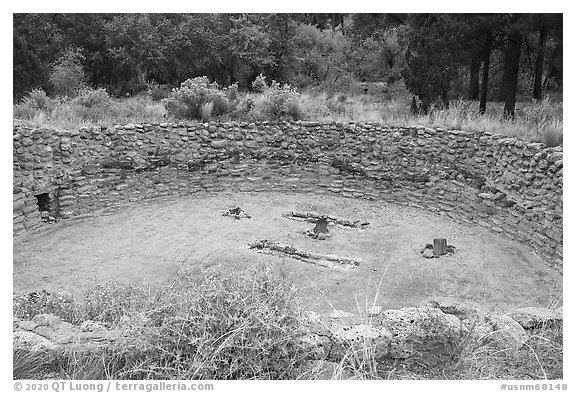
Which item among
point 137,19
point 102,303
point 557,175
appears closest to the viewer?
point 102,303

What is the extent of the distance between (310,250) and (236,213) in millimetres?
A: 2136

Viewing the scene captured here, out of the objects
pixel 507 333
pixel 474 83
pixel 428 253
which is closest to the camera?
pixel 507 333

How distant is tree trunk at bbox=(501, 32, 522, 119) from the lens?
10373mm

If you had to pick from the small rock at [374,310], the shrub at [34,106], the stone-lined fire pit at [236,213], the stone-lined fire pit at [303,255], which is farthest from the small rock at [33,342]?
the shrub at [34,106]

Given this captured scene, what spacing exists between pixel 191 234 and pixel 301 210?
2403mm

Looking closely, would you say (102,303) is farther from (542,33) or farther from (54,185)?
(542,33)

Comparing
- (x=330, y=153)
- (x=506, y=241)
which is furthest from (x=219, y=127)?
(x=506, y=241)

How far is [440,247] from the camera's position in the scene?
779 cm

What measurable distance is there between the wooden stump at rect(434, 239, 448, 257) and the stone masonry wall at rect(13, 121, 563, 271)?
1.38 meters

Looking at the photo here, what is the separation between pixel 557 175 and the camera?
24.7 feet

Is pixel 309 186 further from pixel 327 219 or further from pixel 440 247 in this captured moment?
pixel 440 247

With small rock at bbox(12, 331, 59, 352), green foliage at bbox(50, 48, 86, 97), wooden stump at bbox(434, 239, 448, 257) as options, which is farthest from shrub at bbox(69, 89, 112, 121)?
small rock at bbox(12, 331, 59, 352)

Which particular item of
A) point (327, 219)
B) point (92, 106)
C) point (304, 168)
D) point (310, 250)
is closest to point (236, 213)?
point (327, 219)

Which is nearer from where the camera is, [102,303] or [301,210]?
[102,303]
